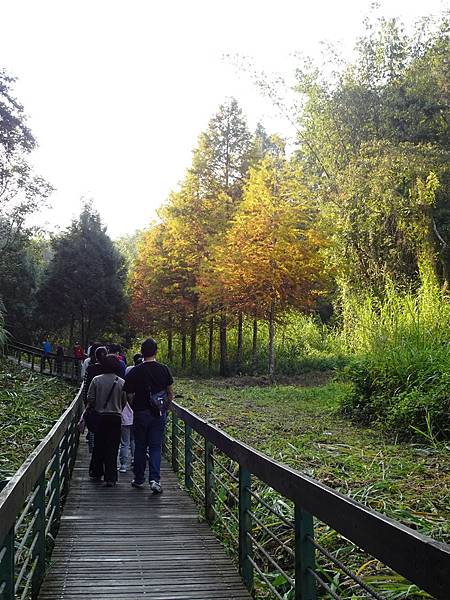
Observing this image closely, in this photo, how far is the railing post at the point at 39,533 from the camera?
14.7ft

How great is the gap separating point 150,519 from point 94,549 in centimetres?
127

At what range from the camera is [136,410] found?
25.7 feet

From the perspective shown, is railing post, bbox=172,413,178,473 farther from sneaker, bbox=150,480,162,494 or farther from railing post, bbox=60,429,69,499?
railing post, bbox=60,429,69,499

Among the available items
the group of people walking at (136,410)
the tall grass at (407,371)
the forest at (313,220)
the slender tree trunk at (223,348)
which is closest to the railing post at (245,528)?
the group of people walking at (136,410)

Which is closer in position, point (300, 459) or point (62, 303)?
point (300, 459)

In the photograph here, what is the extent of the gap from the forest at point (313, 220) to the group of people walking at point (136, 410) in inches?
233

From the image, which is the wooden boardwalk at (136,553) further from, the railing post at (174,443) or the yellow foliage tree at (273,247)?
the yellow foliage tree at (273,247)

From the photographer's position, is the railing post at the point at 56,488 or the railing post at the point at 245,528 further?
the railing post at the point at 56,488

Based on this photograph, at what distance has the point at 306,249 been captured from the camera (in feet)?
72.2

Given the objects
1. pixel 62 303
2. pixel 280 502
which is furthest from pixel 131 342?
pixel 280 502

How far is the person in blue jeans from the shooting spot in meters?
7.77

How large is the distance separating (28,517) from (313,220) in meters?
17.6

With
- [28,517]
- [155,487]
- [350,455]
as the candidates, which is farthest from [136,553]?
[350,455]

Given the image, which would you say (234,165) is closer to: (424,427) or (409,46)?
(409,46)
